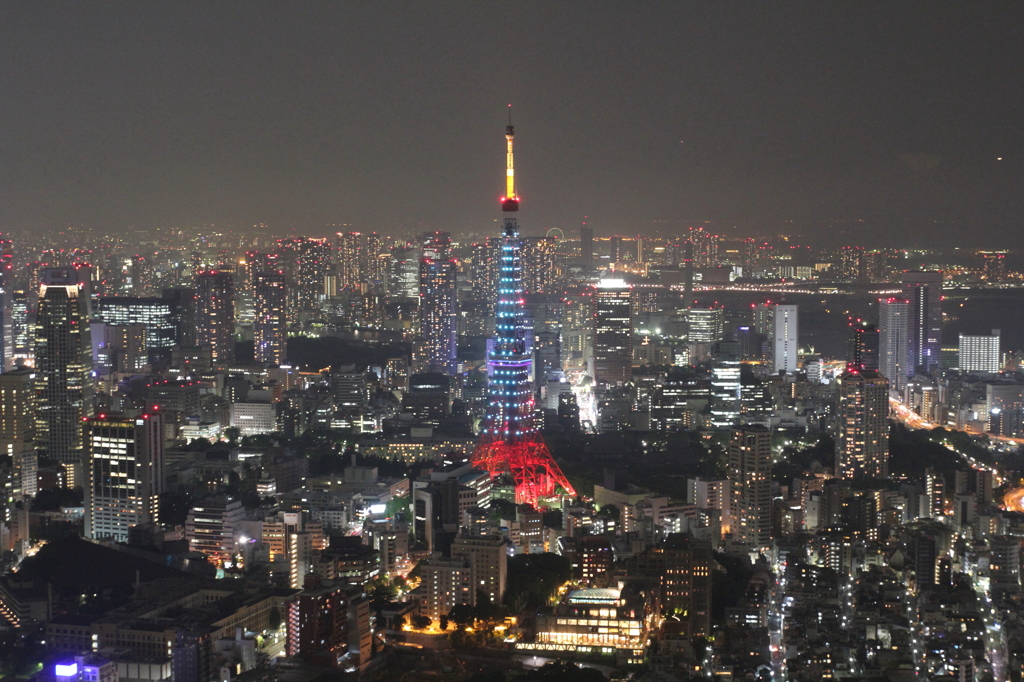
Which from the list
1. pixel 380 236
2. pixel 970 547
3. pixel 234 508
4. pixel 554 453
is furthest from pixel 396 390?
pixel 970 547

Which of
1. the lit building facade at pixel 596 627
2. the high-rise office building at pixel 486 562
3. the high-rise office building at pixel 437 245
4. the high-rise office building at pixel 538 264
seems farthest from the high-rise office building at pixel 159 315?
the lit building facade at pixel 596 627

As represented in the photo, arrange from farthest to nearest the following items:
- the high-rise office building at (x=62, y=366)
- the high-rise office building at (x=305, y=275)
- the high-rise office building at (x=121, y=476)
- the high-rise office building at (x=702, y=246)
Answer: the high-rise office building at (x=305, y=275)
the high-rise office building at (x=702, y=246)
the high-rise office building at (x=62, y=366)
the high-rise office building at (x=121, y=476)

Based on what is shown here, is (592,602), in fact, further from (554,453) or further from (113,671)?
(554,453)

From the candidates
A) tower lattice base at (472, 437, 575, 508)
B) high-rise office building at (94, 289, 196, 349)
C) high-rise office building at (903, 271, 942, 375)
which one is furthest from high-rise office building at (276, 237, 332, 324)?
high-rise office building at (903, 271, 942, 375)

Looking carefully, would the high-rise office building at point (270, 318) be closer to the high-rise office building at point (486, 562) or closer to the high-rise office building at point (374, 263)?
the high-rise office building at point (374, 263)

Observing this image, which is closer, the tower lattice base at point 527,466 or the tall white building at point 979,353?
the tower lattice base at point 527,466

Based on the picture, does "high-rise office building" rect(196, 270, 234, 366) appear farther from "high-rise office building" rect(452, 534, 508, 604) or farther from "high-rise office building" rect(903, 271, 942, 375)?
"high-rise office building" rect(452, 534, 508, 604)

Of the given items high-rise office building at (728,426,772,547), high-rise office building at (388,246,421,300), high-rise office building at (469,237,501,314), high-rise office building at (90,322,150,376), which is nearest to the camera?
high-rise office building at (728,426,772,547)
